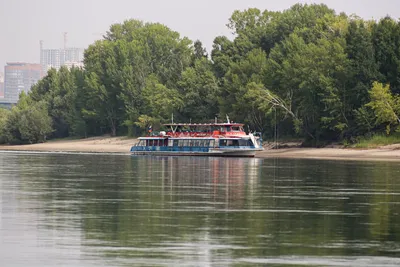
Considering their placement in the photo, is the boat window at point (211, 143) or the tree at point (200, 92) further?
the tree at point (200, 92)

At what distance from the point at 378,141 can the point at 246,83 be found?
23.1 m

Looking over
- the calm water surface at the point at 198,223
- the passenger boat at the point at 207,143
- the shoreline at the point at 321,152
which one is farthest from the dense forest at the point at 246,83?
the calm water surface at the point at 198,223

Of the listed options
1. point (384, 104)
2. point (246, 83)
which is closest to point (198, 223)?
point (384, 104)

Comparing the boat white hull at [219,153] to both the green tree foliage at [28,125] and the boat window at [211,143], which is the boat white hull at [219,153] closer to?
the boat window at [211,143]

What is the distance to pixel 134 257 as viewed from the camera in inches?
826

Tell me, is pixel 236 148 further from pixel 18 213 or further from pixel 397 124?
pixel 18 213

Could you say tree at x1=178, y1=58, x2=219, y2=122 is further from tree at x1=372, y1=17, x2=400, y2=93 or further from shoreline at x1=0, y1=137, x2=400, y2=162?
tree at x1=372, y1=17, x2=400, y2=93

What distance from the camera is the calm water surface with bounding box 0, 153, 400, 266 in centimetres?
2131

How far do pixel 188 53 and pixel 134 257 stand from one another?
12397 centimetres

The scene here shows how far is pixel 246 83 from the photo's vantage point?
110125 millimetres

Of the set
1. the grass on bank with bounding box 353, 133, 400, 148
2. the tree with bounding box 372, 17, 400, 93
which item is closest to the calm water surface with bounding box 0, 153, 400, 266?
the grass on bank with bounding box 353, 133, 400, 148

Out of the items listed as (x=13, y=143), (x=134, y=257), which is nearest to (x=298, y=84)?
(x=13, y=143)

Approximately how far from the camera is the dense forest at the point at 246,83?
93.8 metres

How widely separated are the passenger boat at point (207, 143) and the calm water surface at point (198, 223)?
45.6 m
